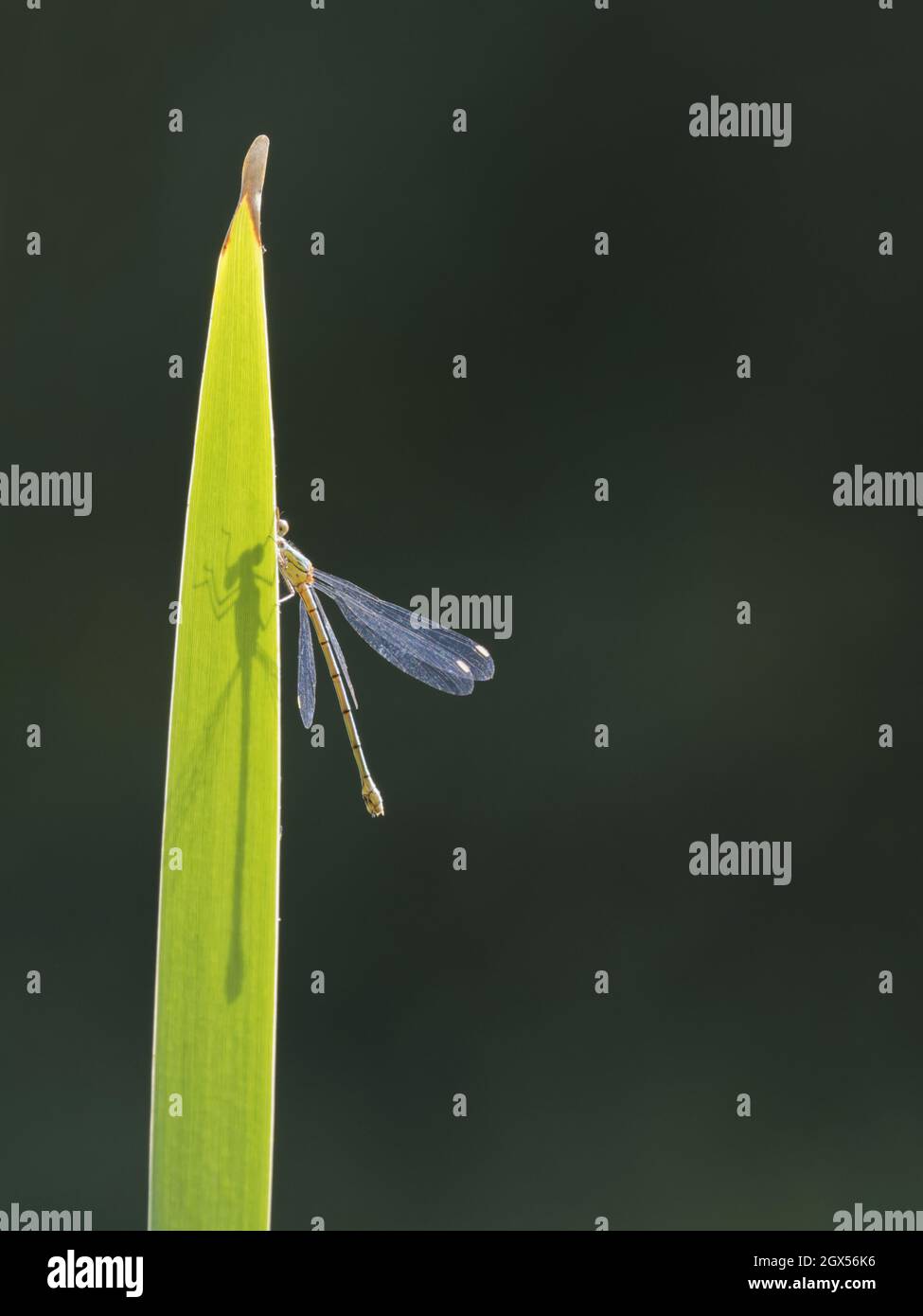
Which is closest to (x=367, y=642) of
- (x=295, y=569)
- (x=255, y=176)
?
(x=295, y=569)

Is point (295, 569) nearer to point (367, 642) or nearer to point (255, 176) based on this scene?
point (367, 642)

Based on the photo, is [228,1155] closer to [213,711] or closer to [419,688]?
[213,711]

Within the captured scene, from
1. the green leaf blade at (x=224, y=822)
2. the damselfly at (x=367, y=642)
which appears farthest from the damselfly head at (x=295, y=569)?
the green leaf blade at (x=224, y=822)

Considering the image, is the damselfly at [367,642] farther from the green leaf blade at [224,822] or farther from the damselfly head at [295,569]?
the green leaf blade at [224,822]

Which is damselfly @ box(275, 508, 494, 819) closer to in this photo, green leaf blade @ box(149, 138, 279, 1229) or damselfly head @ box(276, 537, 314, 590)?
damselfly head @ box(276, 537, 314, 590)

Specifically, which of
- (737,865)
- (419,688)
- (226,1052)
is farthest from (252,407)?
(737,865)

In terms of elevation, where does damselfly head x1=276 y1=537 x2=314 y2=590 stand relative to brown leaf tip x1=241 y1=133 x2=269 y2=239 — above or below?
below

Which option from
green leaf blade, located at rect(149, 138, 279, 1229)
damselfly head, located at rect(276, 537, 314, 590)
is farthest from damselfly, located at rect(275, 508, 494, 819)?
green leaf blade, located at rect(149, 138, 279, 1229)
